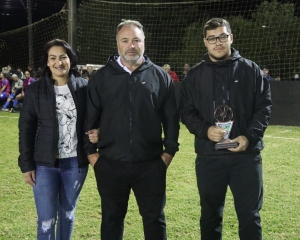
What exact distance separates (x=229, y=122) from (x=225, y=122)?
3cm

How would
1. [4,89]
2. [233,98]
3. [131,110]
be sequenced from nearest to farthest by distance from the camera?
1. [131,110]
2. [233,98]
3. [4,89]

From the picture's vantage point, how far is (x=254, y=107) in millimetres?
2789

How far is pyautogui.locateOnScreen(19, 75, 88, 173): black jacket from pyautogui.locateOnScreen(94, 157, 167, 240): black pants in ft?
1.17

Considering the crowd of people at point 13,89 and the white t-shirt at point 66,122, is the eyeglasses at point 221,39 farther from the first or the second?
the crowd of people at point 13,89

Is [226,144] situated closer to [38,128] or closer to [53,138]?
[53,138]

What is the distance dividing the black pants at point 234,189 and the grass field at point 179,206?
0.76m

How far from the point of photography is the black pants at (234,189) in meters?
2.72

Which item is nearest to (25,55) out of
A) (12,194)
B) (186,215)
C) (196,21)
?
(196,21)

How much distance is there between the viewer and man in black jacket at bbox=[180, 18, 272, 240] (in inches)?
107

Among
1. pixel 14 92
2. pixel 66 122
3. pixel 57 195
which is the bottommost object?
pixel 14 92

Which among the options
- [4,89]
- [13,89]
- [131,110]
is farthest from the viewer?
[4,89]

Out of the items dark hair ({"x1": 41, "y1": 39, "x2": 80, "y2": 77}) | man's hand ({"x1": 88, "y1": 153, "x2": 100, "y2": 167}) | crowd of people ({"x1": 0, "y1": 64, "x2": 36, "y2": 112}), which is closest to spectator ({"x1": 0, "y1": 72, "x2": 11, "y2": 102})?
crowd of people ({"x1": 0, "y1": 64, "x2": 36, "y2": 112})

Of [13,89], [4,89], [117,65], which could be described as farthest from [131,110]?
[4,89]

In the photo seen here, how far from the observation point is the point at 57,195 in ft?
9.05
